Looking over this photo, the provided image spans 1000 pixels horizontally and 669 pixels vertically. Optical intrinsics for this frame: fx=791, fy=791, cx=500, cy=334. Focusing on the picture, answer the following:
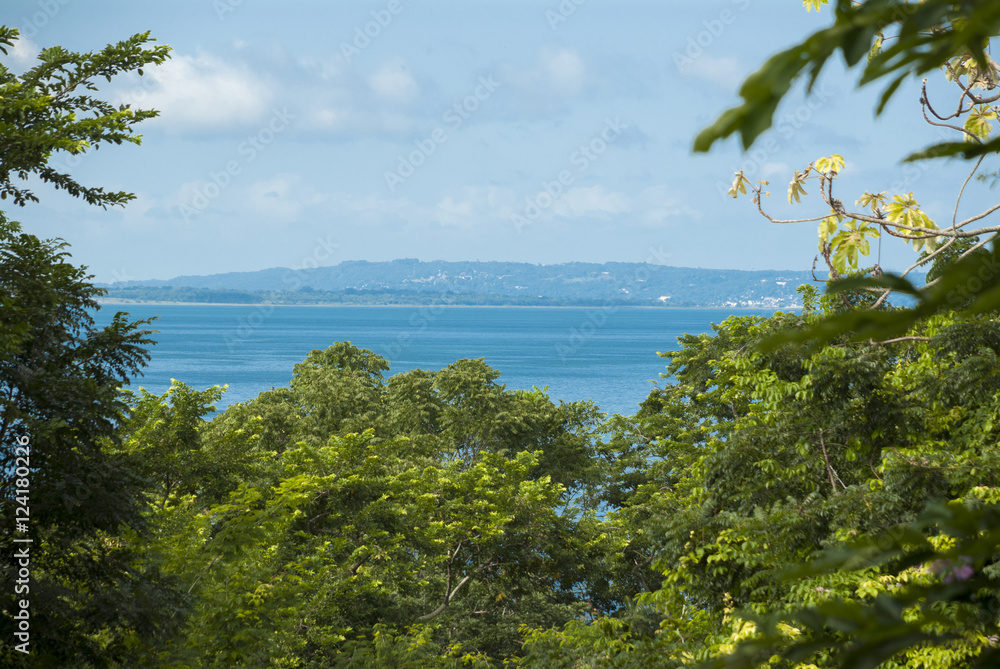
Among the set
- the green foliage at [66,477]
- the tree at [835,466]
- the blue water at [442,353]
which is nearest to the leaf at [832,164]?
the tree at [835,466]

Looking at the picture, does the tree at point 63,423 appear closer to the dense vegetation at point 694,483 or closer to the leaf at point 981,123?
the dense vegetation at point 694,483

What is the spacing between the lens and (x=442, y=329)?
591ft

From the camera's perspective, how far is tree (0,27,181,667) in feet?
23.5

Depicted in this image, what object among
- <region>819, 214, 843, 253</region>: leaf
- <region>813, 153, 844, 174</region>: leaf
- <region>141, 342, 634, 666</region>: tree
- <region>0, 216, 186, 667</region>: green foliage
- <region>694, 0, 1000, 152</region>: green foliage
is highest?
<region>813, 153, 844, 174</region>: leaf

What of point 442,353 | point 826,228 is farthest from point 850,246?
point 442,353

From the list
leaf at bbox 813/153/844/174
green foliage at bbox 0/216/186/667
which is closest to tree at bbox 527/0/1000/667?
leaf at bbox 813/153/844/174

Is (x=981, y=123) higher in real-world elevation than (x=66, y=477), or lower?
higher

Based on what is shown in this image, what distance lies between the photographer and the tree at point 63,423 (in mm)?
7152

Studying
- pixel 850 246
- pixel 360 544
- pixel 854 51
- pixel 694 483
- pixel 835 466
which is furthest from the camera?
pixel 360 544

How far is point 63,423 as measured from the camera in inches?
285

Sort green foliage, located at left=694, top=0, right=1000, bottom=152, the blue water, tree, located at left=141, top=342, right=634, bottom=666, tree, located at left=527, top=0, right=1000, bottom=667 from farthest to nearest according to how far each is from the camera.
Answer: the blue water
tree, located at left=141, top=342, right=634, bottom=666
tree, located at left=527, top=0, right=1000, bottom=667
green foliage, located at left=694, top=0, right=1000, bottom=152

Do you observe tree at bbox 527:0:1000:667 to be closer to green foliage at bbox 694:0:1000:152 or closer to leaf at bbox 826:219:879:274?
leaf at bbox 826:219:879:274

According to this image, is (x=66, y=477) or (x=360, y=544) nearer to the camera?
(x=66, y=477)

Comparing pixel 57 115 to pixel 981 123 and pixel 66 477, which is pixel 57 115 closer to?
pixel 66 477
